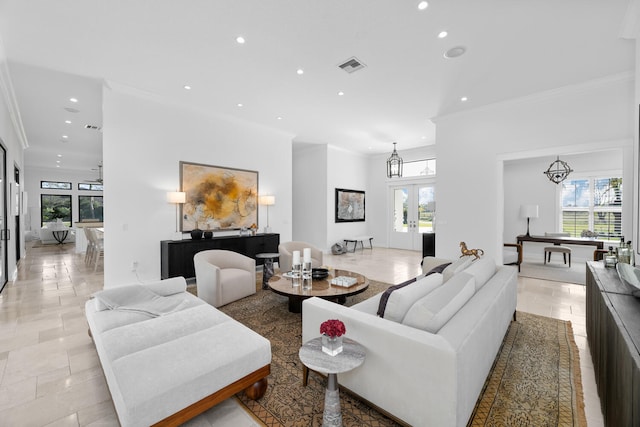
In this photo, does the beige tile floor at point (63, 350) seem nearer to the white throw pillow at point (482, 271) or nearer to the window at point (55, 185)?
the white throw pillow at point (482, 271)

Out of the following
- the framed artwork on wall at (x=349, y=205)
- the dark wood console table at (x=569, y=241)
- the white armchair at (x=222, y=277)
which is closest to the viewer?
the white armchair at (x=222, y=277)

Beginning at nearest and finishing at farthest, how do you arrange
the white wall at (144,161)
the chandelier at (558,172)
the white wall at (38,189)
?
the white wall at (144,161)
the chandelier at (558,172)
the white wall at (38,189)

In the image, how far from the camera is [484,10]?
9.13 feet

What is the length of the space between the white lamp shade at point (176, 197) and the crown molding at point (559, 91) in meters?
5.55

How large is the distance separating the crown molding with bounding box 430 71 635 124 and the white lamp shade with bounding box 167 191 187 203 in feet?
18.2

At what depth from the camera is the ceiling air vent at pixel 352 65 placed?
369cm

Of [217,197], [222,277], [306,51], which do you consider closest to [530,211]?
[306,51]

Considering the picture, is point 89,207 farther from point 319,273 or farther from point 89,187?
point 319,273

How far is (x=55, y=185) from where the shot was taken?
11289 millimetres

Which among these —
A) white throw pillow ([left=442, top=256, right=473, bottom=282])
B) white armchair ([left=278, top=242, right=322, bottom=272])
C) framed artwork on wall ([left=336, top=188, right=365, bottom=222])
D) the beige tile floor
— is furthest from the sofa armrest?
framed artwork on wall ([left=336, top=188, right=365, bottom=222])

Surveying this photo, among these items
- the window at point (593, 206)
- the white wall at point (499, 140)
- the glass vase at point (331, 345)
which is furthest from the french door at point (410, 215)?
the glass vase at point (331, 345)

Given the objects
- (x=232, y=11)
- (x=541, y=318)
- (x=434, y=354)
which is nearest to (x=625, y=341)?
(x=434, y=354)

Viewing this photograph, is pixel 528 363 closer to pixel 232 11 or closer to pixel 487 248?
pixel 487 248

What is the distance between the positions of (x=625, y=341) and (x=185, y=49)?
4.60m
